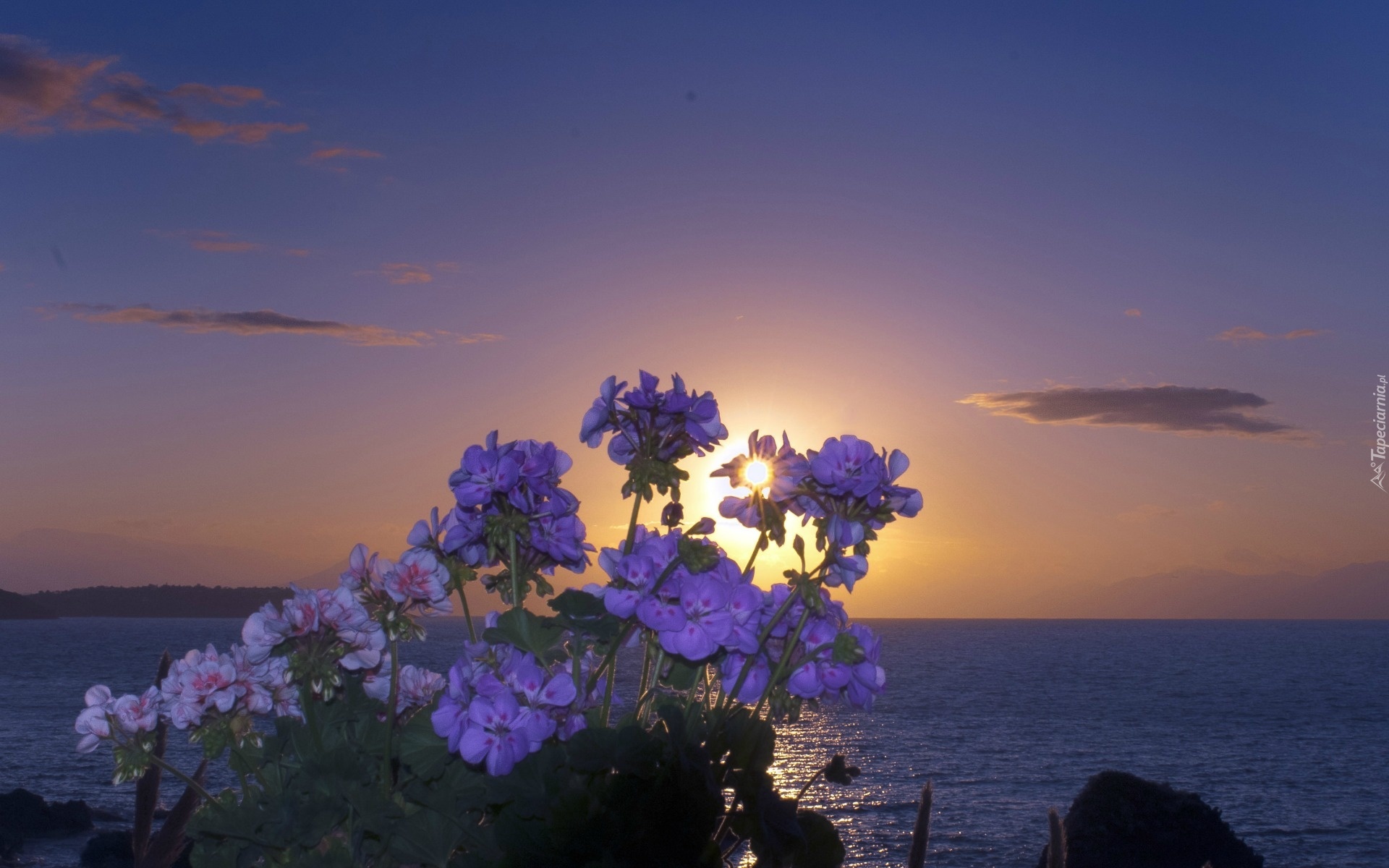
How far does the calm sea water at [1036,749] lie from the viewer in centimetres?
4647

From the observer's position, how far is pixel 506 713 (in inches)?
67.0

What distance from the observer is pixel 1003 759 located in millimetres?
66000

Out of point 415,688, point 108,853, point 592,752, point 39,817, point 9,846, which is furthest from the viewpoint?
point 39,817

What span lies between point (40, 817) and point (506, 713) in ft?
169

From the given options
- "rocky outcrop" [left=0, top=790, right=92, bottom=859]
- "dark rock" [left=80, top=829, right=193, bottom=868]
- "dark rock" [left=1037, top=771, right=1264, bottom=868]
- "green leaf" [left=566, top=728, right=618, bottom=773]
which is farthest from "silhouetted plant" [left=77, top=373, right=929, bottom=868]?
"rocky outcrop" [left=0, top=790, right=92, bottom=859]

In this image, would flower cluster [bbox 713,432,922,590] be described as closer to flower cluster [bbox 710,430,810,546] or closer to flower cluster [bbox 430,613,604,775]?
flower cluster [bbox 710,430,810,546]

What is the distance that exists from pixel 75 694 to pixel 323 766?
11783cm

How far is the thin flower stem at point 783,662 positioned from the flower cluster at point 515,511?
47 centimetres

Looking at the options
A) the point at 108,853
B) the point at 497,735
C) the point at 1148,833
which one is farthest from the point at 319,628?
the point at 108,853

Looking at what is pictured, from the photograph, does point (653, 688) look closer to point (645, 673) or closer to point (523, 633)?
point (645, 673)

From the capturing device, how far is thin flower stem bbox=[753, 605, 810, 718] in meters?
1.81

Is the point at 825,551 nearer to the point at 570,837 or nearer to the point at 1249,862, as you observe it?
the point at 570,837

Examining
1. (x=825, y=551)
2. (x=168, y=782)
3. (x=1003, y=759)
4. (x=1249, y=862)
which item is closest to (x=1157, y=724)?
(x=1003, y=759)

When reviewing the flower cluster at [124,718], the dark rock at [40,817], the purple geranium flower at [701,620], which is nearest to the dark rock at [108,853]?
the dark rock at [40,817]
